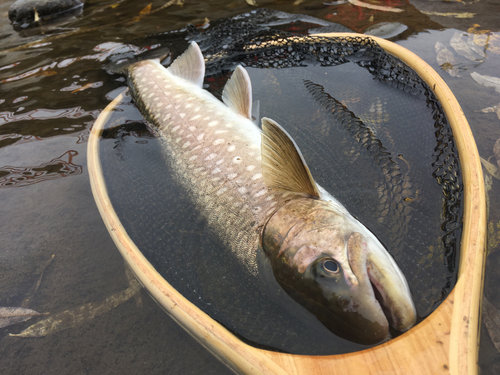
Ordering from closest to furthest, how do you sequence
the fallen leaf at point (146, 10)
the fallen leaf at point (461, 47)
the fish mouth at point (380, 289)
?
the fish mouth at point (380, 289) → the fallen leaf at point (461, 47) → the fallen leaf at point (146, 10)

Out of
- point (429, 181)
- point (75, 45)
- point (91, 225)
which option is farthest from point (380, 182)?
point (75, 45)

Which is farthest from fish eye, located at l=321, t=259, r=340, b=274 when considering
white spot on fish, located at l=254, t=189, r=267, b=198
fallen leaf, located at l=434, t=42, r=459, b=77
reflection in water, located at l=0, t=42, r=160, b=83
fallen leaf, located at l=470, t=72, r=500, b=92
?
reflection in water, located at l=0, t=42, r=160, b=83

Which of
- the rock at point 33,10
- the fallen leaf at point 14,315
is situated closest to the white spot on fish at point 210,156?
the fallen leaf at point 14,315

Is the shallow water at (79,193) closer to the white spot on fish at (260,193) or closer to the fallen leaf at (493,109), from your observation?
the fallen leaf at (493,109)

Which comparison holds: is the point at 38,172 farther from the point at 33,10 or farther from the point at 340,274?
the point at 33,10

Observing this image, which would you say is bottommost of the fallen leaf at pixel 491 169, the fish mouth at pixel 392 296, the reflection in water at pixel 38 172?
the reflection in water at pixel 38 172

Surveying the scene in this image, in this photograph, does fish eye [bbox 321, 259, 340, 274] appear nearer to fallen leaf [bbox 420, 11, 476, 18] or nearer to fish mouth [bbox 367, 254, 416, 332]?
fish mouth [bbox 367, 254, 416, 332]
